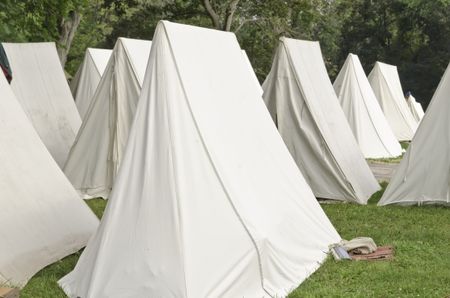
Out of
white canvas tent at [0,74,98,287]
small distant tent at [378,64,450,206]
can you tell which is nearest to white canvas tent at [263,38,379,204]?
small distant tent at [378,64,450,206]

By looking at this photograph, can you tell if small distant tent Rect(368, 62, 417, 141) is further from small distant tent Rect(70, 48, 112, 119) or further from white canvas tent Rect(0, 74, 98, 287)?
white canvas tent Rect(0, 74, 98, 287)

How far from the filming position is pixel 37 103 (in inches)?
508

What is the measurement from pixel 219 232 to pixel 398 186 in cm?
554

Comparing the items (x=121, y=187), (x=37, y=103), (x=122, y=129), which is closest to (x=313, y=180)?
(x=122, y=129)

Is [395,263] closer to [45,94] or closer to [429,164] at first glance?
[429,164]

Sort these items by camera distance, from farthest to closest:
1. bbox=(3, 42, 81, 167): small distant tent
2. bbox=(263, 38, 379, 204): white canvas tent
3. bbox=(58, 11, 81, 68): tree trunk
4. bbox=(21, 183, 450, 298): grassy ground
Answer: bbox=(58, 11, 81, 68): tree trunk → bbox=(3, 42, 81, 167): small distant tent → bbox=(263, 38, 379, 204): white canvas tent → bbox=(21, 183, 450, 298): grassy ground

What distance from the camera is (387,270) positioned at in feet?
22.1

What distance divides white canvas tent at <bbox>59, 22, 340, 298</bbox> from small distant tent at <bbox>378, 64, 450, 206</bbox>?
166 inches

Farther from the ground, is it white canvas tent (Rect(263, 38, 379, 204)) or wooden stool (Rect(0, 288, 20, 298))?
wooden stool (Rect(0, 288, 20, 298))

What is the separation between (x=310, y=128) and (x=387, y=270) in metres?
4.88

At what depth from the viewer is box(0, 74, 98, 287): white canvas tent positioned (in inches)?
258

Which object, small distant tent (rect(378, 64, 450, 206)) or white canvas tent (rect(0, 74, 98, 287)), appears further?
small distant tent (rect(378, 64, 450, 206))

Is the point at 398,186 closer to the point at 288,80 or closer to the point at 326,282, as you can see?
the point at 288,80

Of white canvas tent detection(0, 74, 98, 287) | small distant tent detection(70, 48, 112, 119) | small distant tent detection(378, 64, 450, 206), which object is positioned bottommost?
small distant tent detection(70, 48, 112, 119)
